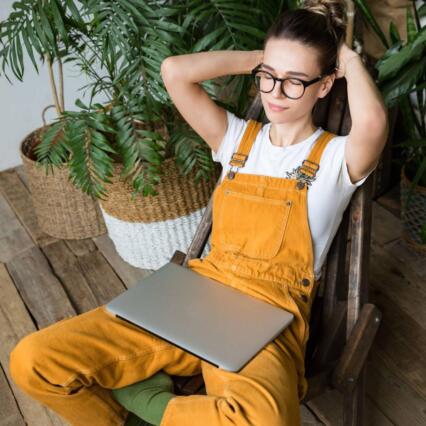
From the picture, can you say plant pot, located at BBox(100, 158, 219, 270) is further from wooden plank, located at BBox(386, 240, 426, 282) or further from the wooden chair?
wooden plank, located at BBox(386, 240, 426, 282)

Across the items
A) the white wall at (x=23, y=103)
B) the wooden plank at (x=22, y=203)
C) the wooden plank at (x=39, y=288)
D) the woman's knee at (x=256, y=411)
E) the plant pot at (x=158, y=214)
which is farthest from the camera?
the white wall at (x=23, y=103)

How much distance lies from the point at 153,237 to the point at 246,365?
108 cm

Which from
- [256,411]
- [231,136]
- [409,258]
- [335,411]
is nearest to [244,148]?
[231,136]

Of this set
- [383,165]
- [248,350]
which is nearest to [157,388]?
[248,350]

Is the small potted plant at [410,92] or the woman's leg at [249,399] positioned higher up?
the small potted plant at [410,92]

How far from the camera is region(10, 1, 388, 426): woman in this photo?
1324 mm

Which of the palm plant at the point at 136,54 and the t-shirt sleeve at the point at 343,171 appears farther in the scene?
the palm plant at the point at 136,54

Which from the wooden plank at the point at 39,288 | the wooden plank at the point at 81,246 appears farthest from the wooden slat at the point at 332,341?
the wooden plank at the point at 81,246

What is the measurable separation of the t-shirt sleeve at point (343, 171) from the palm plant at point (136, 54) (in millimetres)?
577

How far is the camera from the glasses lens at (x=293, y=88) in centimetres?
144

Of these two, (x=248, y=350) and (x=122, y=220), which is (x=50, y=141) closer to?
(x=122, y=220)

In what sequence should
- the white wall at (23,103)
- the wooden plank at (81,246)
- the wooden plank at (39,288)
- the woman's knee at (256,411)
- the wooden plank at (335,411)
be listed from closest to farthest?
the woman's knee at (256,411) < the wooden plank at (335,411) < the wooden plank at (39,288) < the wooden plank at (81,246) < the white wall at (23,103)

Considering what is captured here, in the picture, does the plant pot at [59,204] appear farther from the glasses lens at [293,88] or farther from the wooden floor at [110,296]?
the glasses lens at [293,88]

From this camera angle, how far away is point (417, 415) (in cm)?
179
